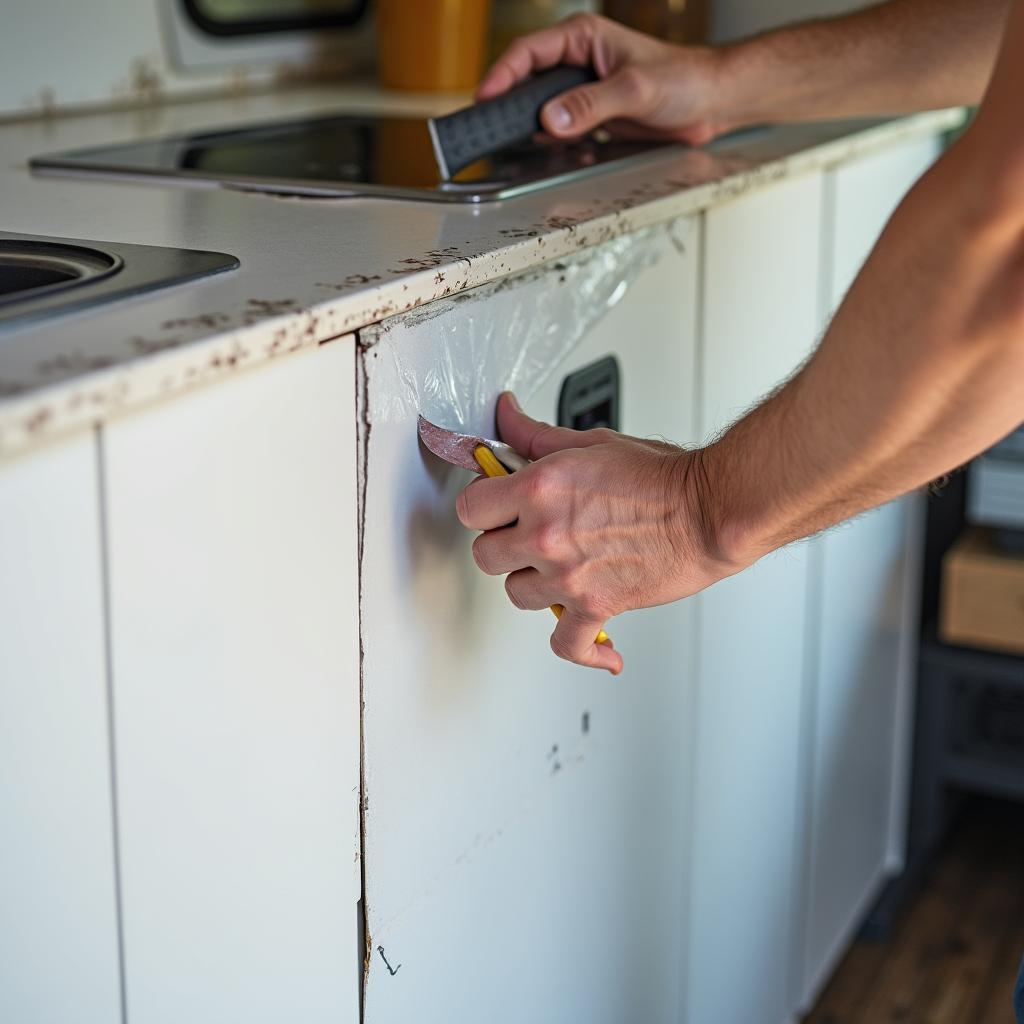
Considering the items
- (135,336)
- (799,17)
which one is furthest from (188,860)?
(799,17)

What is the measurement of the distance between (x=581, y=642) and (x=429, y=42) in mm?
1161

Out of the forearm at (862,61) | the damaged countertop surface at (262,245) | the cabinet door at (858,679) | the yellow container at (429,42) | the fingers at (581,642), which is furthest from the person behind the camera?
the yellow container at (429,42)

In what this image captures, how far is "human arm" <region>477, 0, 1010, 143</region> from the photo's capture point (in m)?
1.19

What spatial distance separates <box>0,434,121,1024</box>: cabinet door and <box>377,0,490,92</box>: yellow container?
1.33 meters

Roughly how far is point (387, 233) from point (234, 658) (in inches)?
11.7

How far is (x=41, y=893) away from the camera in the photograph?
615mm

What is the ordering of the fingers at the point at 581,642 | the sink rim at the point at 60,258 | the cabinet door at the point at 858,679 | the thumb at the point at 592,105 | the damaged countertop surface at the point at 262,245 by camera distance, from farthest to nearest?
the cabinet door at the point at 858,679, the thumb at the point at 592,105, the fingers at the point at 581,642, the sink rim at the point at 60,258, the damaged countertop surface at the point at 262,245

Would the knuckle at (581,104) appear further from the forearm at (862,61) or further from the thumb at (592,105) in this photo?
the forearm at (862,61)

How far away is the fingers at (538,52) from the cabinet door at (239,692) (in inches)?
21.0

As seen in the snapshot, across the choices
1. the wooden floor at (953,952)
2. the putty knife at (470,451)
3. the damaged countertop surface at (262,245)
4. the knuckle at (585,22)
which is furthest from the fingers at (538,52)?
the wooden floor at (953,952)

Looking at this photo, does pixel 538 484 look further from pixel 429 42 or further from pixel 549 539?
pixel 429 42

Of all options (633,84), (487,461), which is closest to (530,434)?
(487,461)

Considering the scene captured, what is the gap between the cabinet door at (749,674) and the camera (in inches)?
49.7

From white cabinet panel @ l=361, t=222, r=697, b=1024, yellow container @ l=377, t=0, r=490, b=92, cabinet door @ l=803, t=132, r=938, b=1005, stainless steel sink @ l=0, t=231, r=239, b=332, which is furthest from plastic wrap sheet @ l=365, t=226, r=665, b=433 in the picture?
yellow container @ l=377, t=0, r=490, b=92
